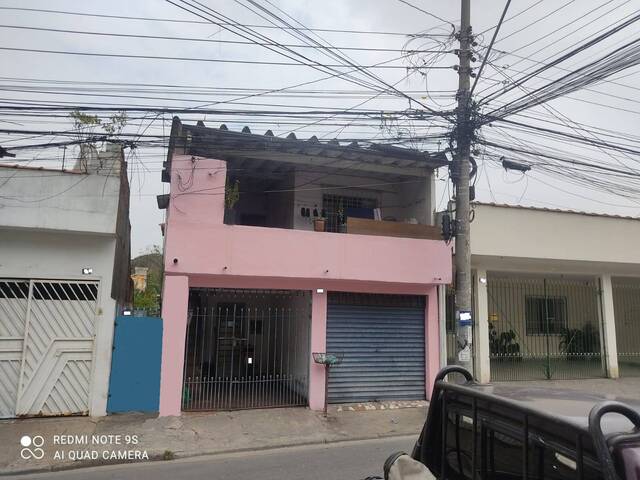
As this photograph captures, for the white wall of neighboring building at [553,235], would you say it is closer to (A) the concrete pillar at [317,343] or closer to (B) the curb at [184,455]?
(A) the concrete pillar at [317,343]

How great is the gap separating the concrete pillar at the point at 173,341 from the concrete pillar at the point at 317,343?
2626 mm

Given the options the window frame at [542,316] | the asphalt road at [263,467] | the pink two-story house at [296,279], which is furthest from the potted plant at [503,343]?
the asphalt road at [263,467]

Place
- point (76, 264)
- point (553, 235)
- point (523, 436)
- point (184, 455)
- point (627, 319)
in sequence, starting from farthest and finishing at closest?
point (627, 319)
point (553, 235)
point (76, 264)
point (184, 455)
point (523, 436)

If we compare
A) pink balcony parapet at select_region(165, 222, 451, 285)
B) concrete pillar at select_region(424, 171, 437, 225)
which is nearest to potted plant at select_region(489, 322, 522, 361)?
pink balcony parapet at select_region(165, 222, 451, 285)

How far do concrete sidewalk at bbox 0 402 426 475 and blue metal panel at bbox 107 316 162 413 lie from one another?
0.26 m

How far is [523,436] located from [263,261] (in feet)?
26.2

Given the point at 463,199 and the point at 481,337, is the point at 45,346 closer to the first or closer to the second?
the point at 463,199

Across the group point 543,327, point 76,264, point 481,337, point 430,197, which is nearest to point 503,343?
point 543,327

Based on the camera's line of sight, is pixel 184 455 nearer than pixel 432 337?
Yes

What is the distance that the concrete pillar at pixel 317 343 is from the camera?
33.0 feet

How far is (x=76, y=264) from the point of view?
30.2 feet

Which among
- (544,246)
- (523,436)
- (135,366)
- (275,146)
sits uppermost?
(275,146)

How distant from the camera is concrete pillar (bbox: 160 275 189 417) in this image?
9.09 meters

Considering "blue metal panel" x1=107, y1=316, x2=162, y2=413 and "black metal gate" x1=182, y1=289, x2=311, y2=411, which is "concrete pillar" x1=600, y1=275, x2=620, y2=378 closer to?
"black metal gate" x1=182, y1=289, x2=311, y2=411
